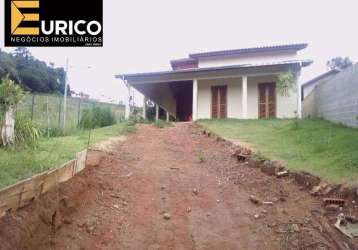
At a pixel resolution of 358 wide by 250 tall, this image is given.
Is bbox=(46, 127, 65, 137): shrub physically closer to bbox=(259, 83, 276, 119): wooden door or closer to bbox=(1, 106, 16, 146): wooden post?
bbox=(1, 106, 16, 146): wooden post

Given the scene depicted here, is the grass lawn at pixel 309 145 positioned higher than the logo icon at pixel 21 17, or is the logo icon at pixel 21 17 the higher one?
the logo icon at pixel 21 17

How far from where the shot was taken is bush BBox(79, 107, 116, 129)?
49.6ft

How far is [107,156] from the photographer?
8.39m

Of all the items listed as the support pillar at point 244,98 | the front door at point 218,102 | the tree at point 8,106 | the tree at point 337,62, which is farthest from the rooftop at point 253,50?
the tree at point 337,62

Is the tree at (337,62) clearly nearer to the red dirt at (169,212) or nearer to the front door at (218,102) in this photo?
the front door at (218,102)

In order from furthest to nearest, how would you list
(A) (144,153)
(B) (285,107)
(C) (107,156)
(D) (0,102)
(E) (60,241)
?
(B) (285,107) < (A) (144,153) < (C) (107,156) < (D) (0,102) < (E) (60,241)

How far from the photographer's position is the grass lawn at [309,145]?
6.66 meters

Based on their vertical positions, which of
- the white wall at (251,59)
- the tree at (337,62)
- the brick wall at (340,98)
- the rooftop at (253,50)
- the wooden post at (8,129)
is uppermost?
the tree at (337,62)

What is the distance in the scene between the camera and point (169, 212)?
576 centimetres

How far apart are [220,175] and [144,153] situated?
255 centimetres

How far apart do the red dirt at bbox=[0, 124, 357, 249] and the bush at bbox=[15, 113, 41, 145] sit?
118cm

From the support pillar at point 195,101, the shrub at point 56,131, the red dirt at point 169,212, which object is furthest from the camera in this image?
the support pillar at point 195,101

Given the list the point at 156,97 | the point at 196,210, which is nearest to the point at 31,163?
the point at 196,210

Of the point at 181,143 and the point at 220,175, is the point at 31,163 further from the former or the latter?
the point at 181,143
